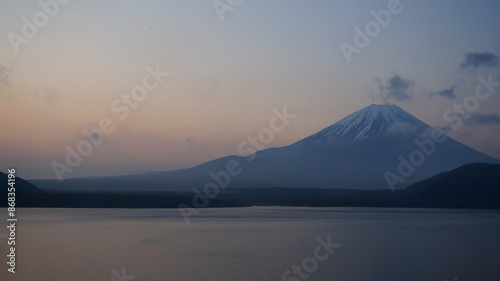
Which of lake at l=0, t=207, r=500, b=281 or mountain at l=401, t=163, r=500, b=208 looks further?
mountain at l=401, t=163, r=500, b=208

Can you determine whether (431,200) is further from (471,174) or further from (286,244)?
(286,244)

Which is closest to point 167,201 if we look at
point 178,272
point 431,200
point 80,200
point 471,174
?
point 80,200

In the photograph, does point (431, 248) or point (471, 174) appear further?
point (471, 174)

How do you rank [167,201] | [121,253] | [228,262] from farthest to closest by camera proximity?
[167,201] → [121,253] → [228,262]

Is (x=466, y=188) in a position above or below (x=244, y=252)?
above

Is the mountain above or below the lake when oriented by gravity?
above

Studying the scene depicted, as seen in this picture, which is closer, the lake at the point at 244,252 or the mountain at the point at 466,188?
the lake at the point at 244,252

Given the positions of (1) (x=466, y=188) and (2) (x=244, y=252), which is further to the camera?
(1) (x=466, y=188)

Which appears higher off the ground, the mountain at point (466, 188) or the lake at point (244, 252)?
the mountain at point (466, 188)
